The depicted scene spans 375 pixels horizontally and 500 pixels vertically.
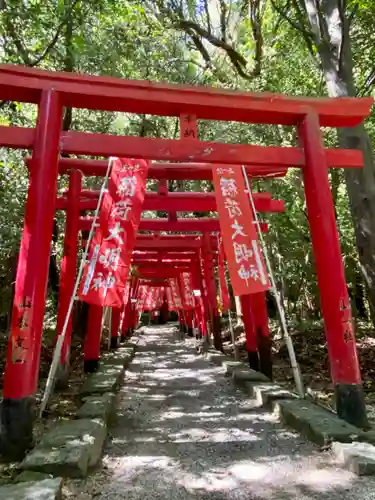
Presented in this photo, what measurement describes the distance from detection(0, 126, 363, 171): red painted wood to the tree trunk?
1041 millimetres

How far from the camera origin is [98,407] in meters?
5.20

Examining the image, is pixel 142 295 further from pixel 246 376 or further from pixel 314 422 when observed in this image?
pixel 314 422

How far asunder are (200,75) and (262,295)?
6565mm

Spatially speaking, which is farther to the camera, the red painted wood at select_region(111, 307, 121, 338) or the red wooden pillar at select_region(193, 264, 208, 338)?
the red wooden pillar at select_region(193, 264, 208, 338)

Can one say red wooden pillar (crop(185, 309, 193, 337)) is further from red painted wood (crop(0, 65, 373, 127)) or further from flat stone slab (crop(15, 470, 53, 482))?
flat stone slab (crop(15, 470, 53, 482))

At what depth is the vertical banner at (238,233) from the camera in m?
5.73

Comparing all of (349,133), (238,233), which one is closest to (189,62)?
(349,133)

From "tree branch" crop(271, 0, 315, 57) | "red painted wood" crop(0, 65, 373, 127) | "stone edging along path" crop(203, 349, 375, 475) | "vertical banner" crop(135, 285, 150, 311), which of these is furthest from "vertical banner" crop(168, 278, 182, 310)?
"red painted wood" crop(0, 65, 373, 127)

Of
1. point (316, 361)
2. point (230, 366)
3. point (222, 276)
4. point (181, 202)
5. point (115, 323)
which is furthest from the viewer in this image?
point (115, 323)

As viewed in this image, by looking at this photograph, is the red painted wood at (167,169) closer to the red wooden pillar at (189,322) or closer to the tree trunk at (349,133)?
the tree trunk at (349,133)

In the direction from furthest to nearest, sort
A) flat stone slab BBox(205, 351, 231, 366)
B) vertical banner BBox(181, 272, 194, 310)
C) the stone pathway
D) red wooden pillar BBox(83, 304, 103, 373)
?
vertical banner BBox(181, 272, 194, 310) < flat stone slab BBox(205, 351, 231, 366) < red wooden pillar BBox(83, 304, 103, 373) < the stone pathway

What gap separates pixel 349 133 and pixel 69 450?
574 cm

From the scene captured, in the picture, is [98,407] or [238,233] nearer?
[98,407]

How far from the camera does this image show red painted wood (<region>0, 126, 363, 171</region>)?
14.8ft
